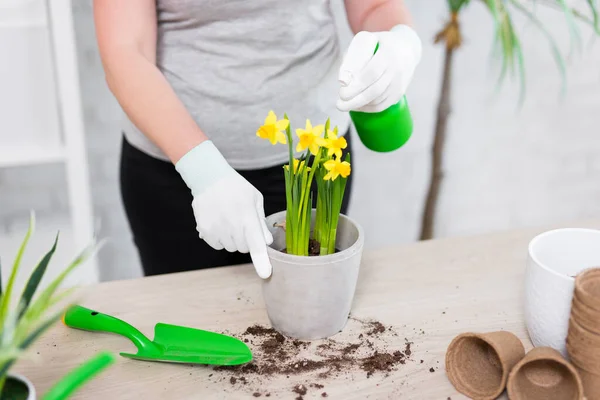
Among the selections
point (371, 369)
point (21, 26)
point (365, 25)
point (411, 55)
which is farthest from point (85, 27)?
point (371, 369)

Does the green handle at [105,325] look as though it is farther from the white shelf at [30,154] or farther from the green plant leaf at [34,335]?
the white shelf at [30,154]

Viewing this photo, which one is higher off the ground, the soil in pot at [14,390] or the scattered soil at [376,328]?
the soil in pot at [14,390]

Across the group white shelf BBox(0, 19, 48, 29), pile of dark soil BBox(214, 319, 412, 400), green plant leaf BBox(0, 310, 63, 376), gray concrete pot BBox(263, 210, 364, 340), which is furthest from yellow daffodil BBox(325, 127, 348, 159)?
white shelf BBox(0, 19, 48, 29)

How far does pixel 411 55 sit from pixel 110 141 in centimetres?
103

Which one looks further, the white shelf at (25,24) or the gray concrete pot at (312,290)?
the white shelf at (25,24)

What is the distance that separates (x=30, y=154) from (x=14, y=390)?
39.3 inches

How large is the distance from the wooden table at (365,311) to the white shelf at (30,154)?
2.17 ft

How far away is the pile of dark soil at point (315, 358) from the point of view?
0.75 meters

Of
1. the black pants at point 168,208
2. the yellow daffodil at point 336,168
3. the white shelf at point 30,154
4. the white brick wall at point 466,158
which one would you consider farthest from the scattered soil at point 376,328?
the white brick wall at point 466,158

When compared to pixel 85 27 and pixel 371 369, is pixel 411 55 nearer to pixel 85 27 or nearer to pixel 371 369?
pixel 371 369

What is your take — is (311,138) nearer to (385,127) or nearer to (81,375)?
(385,127)

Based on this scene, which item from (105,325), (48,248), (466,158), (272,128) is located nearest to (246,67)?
(272,128)

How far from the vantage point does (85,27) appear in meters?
1.64

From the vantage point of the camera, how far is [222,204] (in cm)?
87
